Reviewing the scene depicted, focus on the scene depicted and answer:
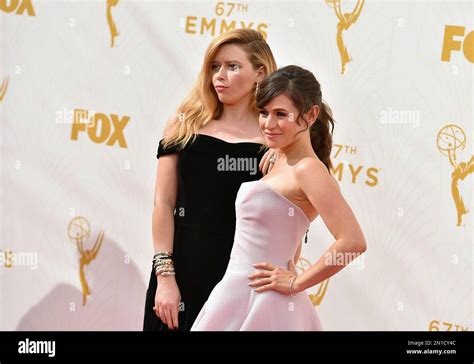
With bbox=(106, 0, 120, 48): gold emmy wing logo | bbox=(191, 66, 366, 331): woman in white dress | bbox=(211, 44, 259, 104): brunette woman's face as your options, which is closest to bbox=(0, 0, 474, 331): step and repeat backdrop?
bbox=(106, 0, 120, 48): gold emmy wing logo

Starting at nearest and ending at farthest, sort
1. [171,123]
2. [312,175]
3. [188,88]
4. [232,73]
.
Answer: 1. [312,175]
2. [232,73]
3. [171,123]
4. [188,88]

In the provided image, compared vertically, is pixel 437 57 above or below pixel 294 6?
below

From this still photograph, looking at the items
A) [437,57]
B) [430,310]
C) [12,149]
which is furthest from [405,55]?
[12,149]

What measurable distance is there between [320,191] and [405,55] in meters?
1.38

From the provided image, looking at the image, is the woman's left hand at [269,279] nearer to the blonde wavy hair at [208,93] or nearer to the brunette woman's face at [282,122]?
the brunette woman's face at [282,122]

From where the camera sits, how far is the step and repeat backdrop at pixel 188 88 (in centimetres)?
315

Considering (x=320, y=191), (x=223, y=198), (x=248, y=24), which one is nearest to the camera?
(x=320, y=191)

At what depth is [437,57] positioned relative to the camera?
10.4ft

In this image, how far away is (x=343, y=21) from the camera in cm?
316

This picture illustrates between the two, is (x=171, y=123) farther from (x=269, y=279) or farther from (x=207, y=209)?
(x=269, y=279)

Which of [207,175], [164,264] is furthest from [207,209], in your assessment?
[164,264]

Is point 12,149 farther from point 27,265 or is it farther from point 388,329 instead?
point 388,329

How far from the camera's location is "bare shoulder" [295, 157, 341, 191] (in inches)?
80.3

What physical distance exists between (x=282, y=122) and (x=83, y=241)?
4.81 ft
